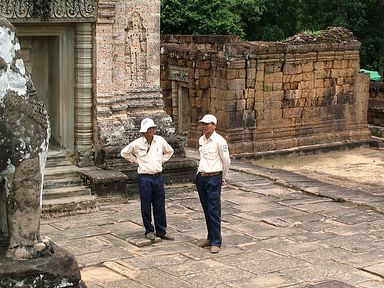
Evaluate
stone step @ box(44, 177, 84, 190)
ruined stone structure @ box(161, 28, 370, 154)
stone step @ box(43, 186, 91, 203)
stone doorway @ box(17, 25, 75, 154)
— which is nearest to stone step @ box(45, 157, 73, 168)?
stone doorway @ box(17, 25, 75, 154)

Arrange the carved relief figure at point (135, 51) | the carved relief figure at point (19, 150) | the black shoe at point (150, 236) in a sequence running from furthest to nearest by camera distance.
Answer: the carved relief figure at point (135, 51)
the black shoe at point (150, 236)
the carved relief figure at point (19, 150)

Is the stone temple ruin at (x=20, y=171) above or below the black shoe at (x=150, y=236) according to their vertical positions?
above

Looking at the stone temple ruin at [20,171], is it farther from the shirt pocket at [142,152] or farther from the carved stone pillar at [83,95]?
the carved stone pillar at [83,95]

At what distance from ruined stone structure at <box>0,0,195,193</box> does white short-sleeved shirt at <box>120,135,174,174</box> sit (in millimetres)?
2013

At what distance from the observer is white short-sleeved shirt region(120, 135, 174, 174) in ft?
31.1

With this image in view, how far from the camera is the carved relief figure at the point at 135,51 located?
12523mm

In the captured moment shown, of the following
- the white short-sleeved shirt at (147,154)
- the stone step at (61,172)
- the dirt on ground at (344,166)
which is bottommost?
the dirt on ground at (344,166)

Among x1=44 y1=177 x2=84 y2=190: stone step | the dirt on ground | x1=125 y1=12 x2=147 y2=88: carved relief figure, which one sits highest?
x1=125 y1=12 x2=147 y2=88: carved relief figure

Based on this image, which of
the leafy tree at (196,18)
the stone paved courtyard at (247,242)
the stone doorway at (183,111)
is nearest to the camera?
the stone paved courtyard at (247,242)

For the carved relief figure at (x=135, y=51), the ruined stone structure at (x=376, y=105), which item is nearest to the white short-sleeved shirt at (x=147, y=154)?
the carved relief figure at (x=135, y=51)

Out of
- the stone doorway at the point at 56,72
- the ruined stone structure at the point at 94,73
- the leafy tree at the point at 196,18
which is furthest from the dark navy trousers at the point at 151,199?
the leafy tree at the point at 196,18

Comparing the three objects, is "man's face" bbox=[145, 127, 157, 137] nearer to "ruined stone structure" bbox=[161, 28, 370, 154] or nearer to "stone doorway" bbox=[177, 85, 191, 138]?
"ruined stone structure" bbox=[161, 28, 370, 154]

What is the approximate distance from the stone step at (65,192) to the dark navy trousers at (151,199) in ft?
6.52

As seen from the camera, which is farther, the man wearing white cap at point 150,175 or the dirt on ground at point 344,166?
the dirt on ground at point 344,166
